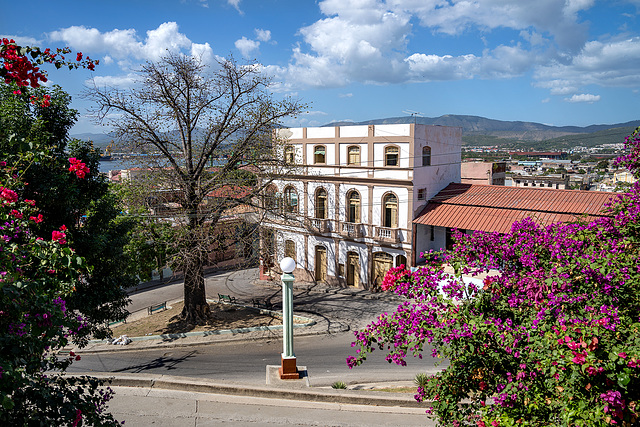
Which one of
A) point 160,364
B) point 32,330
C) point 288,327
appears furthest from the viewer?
point 160,364

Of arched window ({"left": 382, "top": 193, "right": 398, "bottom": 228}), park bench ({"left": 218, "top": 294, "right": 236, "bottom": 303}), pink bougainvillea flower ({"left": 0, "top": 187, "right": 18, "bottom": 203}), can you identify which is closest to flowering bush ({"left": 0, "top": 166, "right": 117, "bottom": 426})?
pink bougainvillea flower ({"left": 0, "top": 187, "right": 18, "bottom": 203})

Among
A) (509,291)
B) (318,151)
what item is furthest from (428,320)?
(318,151)

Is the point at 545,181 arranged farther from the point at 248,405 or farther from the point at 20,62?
the point at 20,62

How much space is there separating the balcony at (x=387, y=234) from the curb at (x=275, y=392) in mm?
16221

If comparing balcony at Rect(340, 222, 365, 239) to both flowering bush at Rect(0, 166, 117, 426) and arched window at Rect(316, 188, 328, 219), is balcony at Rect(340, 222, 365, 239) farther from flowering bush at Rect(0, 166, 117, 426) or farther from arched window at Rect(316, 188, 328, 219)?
flowering bush at Rect(0, 166, 117, 426)

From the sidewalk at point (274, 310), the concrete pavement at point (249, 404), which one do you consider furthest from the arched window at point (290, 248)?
the concrete pavement at point (249, 404)

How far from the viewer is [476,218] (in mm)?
22359

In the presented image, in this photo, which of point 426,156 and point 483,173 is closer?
point 426,156

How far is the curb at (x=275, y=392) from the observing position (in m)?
8.19

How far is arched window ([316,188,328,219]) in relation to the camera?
2739 centimetres

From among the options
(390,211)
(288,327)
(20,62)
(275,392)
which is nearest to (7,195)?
(20,62)

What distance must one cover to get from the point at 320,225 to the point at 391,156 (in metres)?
5.89

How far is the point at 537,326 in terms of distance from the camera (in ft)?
16.3

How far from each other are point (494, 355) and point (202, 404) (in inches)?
205
